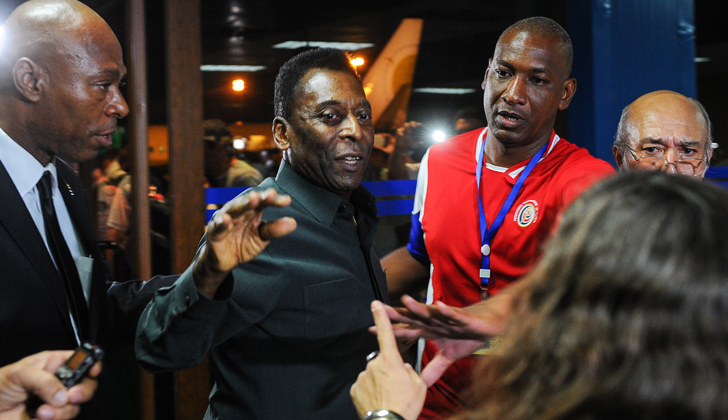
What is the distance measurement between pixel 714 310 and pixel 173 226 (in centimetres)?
275

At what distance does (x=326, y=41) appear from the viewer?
3.69m

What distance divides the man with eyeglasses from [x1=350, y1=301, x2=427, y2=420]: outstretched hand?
1491 millimetres

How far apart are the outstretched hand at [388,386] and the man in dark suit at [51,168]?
337mm

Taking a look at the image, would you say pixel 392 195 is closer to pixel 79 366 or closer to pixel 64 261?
pixel 64 261

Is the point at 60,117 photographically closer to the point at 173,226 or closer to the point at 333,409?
the point at 333,409

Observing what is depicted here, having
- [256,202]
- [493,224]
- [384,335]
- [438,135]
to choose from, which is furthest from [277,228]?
[438,135]

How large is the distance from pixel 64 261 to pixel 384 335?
849mm

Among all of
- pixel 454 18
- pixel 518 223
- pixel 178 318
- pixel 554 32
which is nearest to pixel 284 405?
pixel 178 318

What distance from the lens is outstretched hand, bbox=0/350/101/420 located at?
1.21 meters

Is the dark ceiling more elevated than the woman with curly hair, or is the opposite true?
the dark ceiling

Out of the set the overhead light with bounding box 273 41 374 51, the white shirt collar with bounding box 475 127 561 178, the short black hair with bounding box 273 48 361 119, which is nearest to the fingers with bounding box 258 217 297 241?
the short black hair with bounding box 273 48 361 119

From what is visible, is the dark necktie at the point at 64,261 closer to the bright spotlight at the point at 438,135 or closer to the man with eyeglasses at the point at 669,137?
the man with eyeglasses at the point at 669,137

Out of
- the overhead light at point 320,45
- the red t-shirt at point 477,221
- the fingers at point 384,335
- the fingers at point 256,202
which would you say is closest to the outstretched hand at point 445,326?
the fingers at point 384,335

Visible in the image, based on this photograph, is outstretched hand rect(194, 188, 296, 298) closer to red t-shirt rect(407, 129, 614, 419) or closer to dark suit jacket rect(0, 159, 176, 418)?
dark suit jacket rect(0, 159, 176, 418)
